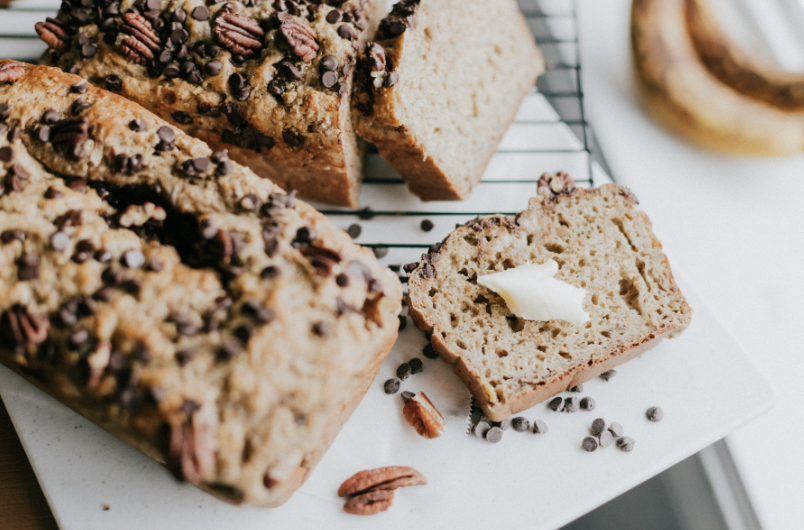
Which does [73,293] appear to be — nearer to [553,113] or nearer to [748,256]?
[553,113]

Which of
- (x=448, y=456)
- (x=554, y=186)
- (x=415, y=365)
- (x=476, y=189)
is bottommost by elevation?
(x=448, y=456)

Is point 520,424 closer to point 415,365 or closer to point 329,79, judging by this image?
point 415,365

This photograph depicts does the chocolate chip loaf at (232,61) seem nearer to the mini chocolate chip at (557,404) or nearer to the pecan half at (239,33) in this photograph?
the pecan half at (239,33)

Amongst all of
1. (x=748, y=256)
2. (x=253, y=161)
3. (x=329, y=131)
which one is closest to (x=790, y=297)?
(x=748, y=256)

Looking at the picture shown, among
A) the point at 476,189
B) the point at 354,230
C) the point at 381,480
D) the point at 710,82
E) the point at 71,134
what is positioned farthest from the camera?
the point at 710,82

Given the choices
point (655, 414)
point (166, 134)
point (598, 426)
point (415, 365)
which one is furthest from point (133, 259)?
point (655, 414)

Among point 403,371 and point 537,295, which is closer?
point 537,295

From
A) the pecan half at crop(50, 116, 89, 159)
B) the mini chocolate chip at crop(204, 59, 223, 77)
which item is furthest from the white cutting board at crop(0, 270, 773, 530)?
the mini chocolate chip at crop(204, 59, 223, 77)
